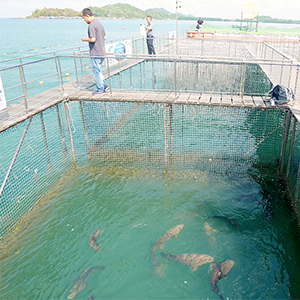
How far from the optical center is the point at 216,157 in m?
10.1

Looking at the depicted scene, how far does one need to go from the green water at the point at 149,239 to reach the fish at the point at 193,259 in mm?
99

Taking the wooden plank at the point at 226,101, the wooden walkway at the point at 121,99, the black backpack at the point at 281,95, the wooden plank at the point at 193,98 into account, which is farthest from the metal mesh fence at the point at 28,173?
the black backpack at the point at 281,95

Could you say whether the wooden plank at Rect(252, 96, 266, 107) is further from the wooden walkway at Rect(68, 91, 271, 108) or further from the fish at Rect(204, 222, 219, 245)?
the fish at Rect(204, 222, 219, 245)

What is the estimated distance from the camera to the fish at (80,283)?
561cm

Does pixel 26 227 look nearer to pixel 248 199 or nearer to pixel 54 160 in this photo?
pixel 54 160

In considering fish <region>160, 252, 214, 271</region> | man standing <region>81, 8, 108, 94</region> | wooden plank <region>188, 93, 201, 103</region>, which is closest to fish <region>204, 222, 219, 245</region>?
fish <region>160, 252, 214, 271</region>

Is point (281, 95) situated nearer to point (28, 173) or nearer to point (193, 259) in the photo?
point (193, 259)

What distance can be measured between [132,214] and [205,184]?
250 cm

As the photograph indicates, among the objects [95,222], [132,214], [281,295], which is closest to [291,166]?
[281,295]

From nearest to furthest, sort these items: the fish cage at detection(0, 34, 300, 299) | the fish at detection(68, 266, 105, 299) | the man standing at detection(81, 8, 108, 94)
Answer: the fish at detection(68, 266, 105, 299), the fish cage at detection(0, 34, 300, 299), the man standing at detection(81, 8, 108, 94)

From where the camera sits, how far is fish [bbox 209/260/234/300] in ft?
18.6

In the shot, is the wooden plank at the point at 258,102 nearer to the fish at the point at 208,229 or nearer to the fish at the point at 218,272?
the fish at the point at 208,229

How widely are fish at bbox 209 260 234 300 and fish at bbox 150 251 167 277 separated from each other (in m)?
0.95

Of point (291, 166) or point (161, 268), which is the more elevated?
point (291, 166)
